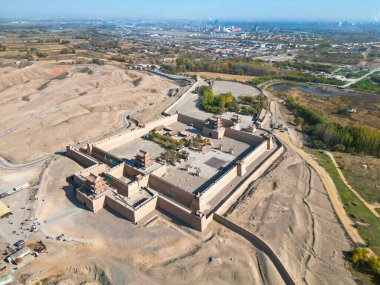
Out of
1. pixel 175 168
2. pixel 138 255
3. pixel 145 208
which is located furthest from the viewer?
pixel 175 168

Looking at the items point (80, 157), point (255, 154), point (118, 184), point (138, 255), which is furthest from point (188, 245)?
point (80, 157)

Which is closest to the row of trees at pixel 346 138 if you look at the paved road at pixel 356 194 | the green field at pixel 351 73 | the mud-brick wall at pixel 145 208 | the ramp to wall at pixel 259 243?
the paved road at pixel 356 194

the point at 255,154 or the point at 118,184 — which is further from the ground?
the point at 255,154

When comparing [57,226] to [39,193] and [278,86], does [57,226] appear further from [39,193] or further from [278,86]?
[278,86]

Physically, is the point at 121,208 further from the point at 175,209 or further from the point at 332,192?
the point at 332,192

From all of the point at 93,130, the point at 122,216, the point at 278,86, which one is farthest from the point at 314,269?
the point at 278,86

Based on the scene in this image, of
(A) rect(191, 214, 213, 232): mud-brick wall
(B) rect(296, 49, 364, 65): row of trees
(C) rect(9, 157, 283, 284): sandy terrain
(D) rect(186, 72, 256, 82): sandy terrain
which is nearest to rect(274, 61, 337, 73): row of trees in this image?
(B) rect(296, 49, 364, 65): row of trees
